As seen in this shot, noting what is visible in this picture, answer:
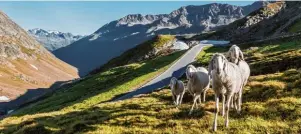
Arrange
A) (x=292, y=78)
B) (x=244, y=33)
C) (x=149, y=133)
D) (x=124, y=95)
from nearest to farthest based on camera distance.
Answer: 1. (x=149, y=133)
2. (x=292, y=78)
3. (x=124, y=95)
4. (x=244, y=33)

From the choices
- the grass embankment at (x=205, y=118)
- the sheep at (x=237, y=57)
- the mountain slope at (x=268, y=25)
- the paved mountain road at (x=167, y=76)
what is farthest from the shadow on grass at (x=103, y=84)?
the sheep at (x=237, y=57)

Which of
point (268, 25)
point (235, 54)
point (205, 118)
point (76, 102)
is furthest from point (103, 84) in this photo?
point (268, 25)

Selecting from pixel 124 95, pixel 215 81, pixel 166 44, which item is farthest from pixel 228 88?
pixel 166 44

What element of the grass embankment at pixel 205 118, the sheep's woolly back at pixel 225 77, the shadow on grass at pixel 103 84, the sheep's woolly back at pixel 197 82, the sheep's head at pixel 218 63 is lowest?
the shadow on grass at pixel 103 84

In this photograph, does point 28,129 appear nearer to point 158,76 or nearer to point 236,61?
point 236,61

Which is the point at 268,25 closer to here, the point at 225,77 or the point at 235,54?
the point at 235,54

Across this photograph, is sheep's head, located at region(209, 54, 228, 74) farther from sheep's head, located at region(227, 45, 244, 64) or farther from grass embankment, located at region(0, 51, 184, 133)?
grass embankment, located at region(0, 51, 184, 133)

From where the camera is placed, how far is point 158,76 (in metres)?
72.1

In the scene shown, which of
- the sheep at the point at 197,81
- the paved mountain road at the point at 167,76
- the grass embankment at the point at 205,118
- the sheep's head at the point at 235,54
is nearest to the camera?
the grass embankment at the point at 205,118

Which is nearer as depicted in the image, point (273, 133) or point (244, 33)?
point (273, 133)

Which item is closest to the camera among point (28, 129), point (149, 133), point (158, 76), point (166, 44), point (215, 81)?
point (215, 81)

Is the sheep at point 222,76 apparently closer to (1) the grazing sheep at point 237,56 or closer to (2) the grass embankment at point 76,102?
(1) the grazing sheep at point 237,56

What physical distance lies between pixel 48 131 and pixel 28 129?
2.27 meters

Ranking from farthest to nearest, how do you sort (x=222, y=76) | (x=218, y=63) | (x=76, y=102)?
1. (x=76, y=102)
2. (x=222, y=76)
3. (x=218, y=63)
